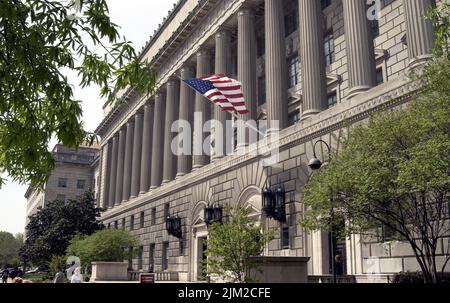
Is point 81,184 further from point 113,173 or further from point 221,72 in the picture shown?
point 221,72

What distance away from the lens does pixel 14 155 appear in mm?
8734

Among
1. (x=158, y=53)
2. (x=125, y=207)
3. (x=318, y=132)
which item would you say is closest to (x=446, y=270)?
(x=318, y=132)

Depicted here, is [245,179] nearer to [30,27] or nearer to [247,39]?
[247,39]

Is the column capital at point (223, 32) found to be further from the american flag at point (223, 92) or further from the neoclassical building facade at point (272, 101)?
the american flag at point (223, 92)

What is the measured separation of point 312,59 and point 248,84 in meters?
7.94

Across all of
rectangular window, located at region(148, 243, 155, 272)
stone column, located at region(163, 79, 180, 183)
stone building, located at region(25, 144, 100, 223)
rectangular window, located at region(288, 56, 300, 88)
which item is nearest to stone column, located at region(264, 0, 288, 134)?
rectangular window, located at region(288, 56, 300, 88)

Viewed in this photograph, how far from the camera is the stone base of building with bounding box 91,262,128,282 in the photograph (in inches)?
1709

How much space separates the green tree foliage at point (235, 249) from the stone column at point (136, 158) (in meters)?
41.9

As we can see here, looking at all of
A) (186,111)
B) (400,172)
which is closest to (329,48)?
(186,111)

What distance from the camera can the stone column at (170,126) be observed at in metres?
52.6

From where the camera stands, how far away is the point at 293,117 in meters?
36.5

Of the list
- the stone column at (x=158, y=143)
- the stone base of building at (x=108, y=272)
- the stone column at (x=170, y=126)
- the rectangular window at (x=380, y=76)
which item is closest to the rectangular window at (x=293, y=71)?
the rectangular window at (x=380, y=76)
